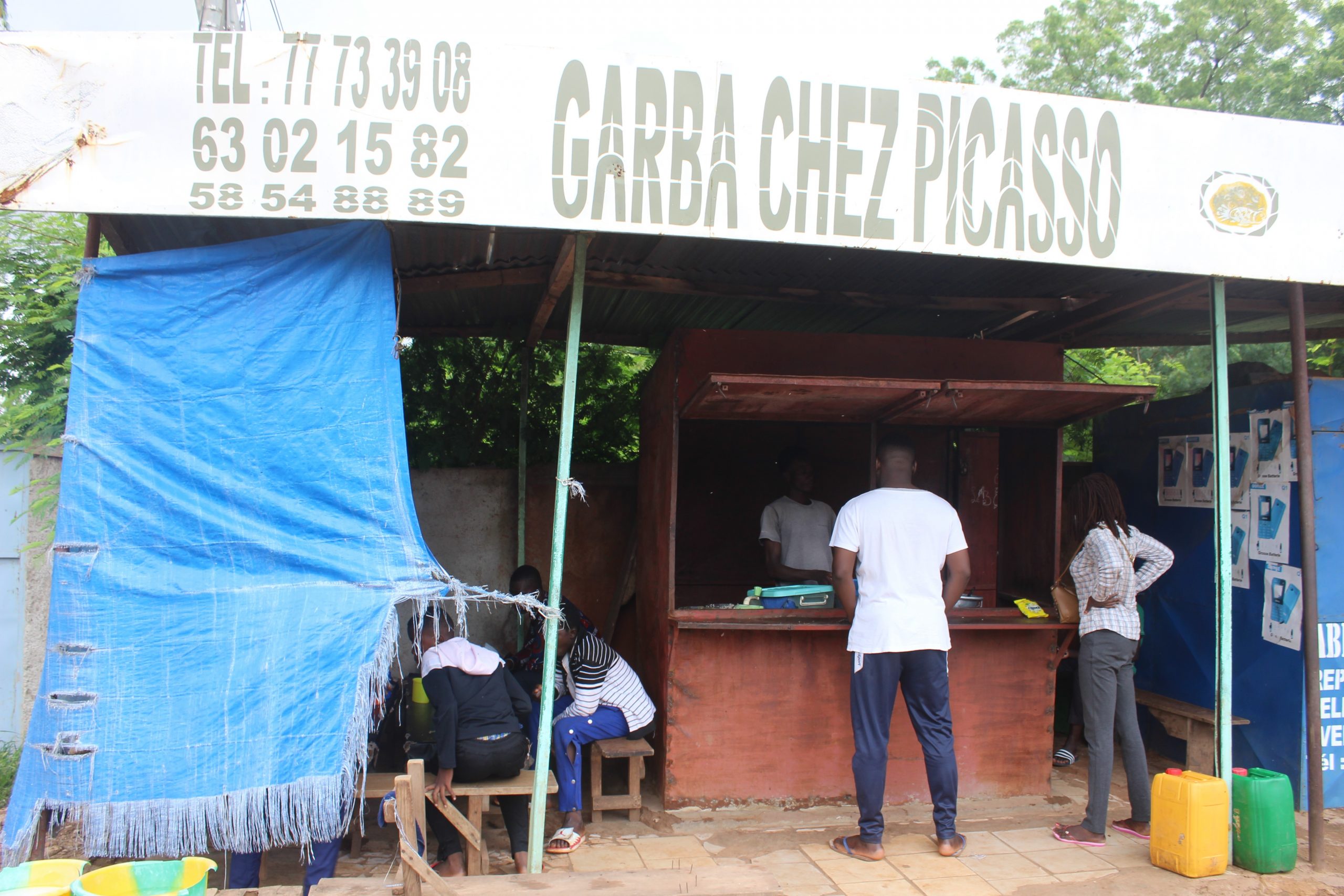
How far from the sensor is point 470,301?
5.44 metres

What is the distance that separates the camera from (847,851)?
406 centimetres

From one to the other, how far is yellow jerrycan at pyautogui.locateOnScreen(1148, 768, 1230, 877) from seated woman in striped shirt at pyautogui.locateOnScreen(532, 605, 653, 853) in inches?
98.6

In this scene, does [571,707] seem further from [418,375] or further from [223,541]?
[418,375]

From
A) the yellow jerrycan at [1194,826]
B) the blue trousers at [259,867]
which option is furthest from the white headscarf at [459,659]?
the yellow jerrycan at [1194,826]

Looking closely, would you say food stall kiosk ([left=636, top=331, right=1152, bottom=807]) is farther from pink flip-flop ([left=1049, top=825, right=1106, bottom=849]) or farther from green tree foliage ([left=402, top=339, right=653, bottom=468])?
green tree foliage ([left=402, top=339, right=653, bottom=468])

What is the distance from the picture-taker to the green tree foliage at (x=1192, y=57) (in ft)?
38.5

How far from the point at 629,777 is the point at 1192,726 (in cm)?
354

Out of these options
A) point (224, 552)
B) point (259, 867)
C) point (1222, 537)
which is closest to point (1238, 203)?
point (1222, 537)

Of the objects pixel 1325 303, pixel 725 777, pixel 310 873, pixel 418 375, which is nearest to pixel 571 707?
pixel 725 777

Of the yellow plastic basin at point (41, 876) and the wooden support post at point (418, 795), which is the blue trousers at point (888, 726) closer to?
the wooden support post at point (418, 795)

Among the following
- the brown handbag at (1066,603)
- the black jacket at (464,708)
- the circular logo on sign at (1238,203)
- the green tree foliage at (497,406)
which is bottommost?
the black jacket at (464,708)

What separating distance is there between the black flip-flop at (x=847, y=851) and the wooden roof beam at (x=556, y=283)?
2993 mm

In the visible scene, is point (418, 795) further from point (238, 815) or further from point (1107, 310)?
point (1107, 310)

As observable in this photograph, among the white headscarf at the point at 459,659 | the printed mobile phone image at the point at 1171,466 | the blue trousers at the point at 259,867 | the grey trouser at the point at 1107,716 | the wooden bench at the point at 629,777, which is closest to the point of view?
the blue trousers at the point at 259,867
